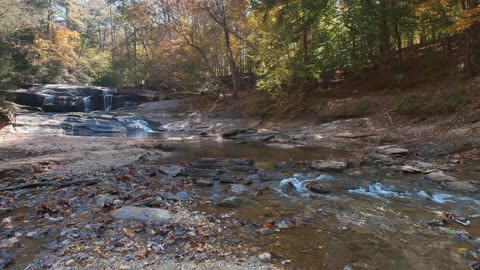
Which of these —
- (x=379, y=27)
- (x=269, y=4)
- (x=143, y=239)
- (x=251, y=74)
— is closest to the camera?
(x=143, y=239)

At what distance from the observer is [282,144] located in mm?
14086

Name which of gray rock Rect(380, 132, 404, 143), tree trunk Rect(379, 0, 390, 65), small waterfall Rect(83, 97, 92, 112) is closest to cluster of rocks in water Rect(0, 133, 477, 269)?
gray rock Rect(380, 132, 404, 143)

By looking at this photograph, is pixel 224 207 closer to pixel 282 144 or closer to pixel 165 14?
pixel 282 144

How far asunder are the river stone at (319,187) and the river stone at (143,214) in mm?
3147

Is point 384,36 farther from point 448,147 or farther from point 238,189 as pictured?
point 238,189

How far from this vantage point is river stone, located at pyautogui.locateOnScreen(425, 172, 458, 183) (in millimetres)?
6996

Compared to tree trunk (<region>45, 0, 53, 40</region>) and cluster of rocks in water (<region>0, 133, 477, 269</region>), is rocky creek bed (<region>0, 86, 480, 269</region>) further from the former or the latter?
tree trunk (<region>45, 0, 53, 40</region>)

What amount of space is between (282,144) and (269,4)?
10.00 meters

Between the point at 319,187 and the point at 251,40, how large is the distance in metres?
19.1

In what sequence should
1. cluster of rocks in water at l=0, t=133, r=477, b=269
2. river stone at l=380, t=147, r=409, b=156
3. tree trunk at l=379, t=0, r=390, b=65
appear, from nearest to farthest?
cluster of rocks in water at l=0, t=133, r=477, b=269
river stone at l=380, t=147, r=409, b=156
tree trunk at l=379, t=0, r=390, b=65

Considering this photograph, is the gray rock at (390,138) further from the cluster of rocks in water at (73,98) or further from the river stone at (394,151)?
the cluster of rocks in water at (73,98)

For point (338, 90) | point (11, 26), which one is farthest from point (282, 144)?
point (11, 26)

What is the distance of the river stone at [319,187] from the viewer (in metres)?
6.68

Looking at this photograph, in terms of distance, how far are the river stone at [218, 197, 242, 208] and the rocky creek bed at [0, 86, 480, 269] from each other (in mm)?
31
